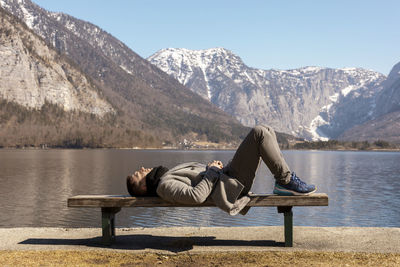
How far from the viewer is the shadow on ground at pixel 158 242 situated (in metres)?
11.2

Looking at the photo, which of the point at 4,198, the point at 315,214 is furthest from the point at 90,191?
the point at 315,214

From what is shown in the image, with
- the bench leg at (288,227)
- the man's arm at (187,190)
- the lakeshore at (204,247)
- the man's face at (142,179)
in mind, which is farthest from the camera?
the bench leg at (288,227)

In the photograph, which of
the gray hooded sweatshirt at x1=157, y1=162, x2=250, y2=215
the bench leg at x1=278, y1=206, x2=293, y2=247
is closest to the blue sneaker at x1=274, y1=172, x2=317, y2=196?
the bench leg at x1=278, y1=206, x2=293, y2=247

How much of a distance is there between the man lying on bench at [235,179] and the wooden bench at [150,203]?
0.59 ft

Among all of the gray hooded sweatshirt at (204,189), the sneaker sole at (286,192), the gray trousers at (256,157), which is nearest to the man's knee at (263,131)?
the gray trousers at (256,157)

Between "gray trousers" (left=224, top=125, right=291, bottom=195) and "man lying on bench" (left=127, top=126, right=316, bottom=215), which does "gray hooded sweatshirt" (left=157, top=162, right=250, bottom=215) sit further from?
"gray trousers" (left=224, top=125, right=291, bottom=195)

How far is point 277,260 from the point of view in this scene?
9.62 m

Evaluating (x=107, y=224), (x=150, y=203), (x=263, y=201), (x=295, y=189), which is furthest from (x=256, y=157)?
(x=107, y=224)

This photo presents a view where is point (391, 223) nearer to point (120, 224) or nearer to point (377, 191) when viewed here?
point (120, 224)

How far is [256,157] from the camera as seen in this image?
9.81 metres

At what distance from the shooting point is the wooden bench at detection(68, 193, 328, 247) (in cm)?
1027

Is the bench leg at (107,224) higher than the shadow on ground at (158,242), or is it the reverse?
the bench leg at (107,224)

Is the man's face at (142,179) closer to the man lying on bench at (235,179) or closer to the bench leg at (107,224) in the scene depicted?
the man lying on bench at (235,179)

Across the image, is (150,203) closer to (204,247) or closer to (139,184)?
(139,184)
